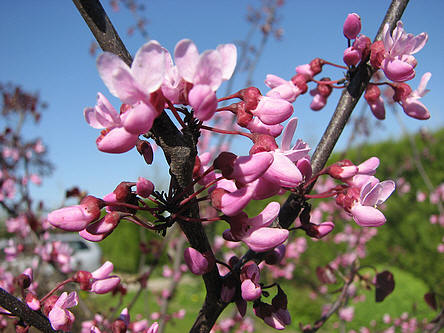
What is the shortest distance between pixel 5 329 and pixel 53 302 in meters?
0.78

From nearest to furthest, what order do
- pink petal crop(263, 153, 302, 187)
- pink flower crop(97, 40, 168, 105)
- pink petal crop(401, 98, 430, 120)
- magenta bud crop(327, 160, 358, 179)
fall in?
pink flower crop(97, 40, 168, 105) → pink petal crop(263, 153, 302, 187) → magenta bud crop(327, 160, 358, 179) → pink petal crop(401, 98, 430, 120)

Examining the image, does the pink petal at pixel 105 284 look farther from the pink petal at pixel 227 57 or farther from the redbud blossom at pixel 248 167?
the pink petal at pixel 227 57

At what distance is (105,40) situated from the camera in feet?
2.61

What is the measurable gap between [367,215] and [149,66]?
2.35 feet

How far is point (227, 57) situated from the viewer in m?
0.76

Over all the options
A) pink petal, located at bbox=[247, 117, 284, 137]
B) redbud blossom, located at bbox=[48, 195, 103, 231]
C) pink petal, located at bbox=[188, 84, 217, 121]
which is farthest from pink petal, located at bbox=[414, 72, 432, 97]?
redbud blossom, located at bbox=[48, 195, 103, 231]

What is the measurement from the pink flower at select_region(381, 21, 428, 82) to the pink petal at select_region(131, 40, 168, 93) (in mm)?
810

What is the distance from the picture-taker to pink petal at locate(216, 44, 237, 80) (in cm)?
75

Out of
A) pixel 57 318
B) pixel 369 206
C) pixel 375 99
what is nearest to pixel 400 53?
pixel 375 99

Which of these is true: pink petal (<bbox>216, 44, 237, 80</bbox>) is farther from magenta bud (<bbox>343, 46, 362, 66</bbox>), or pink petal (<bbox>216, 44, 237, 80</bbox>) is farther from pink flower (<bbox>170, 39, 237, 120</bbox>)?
magenta bud (<bbox>343, 46, 362, 66</bbox>)

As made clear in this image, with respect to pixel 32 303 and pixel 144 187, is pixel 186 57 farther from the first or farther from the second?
pixel 32 303

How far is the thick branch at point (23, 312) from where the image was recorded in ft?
2.90

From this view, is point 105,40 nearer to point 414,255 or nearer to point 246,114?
point 246,114

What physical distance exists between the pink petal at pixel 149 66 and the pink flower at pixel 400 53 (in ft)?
2.66
